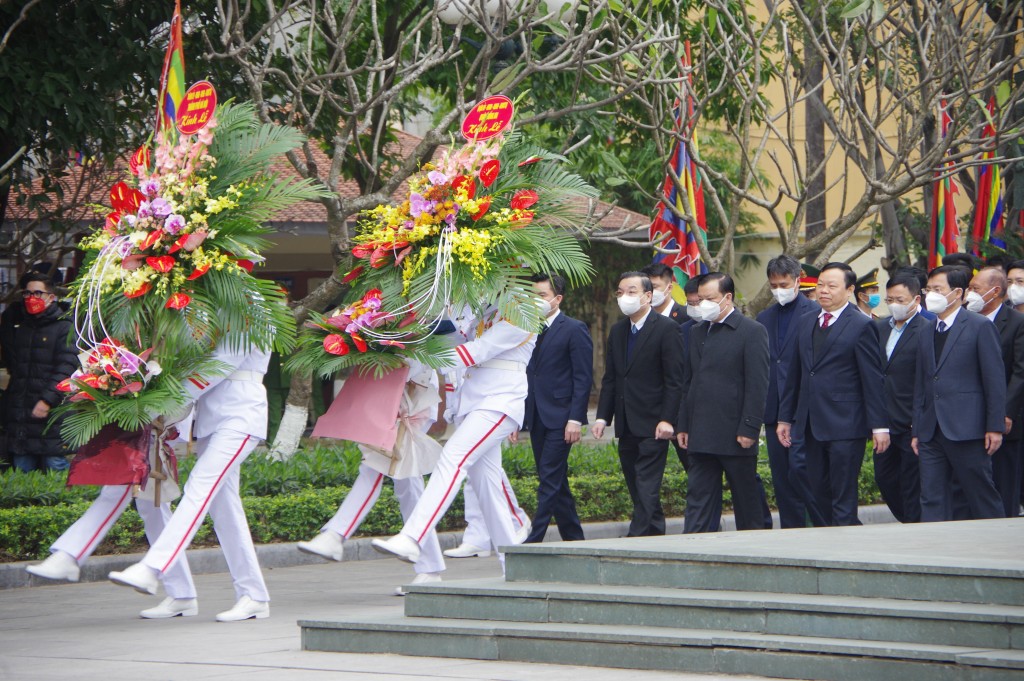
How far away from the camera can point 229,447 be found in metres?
7.97

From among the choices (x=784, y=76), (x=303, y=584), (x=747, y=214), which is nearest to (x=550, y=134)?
(x=784, y=76)

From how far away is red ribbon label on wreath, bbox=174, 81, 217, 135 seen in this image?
26.6ft

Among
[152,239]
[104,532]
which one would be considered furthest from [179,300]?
[104,532]

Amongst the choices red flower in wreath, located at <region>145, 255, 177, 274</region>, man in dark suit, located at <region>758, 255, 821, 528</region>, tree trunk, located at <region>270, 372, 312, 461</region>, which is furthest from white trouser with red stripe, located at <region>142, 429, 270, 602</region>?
tree trunk, located at <region>270, 372, 312, 461</region>

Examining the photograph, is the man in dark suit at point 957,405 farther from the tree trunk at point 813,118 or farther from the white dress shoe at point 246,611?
the white dress shoe at point 246,611

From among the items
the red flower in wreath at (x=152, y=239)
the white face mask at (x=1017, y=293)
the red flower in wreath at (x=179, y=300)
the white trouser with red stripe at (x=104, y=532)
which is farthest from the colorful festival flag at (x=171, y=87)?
the white face mask at (x=1017, y=293)

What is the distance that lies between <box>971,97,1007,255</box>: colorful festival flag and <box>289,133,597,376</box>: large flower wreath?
29.9 feet

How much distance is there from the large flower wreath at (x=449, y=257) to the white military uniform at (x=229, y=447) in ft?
1.81

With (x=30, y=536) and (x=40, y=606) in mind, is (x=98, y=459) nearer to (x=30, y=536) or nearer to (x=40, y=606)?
(x=40, y=606)

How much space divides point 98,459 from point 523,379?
7.99 feet

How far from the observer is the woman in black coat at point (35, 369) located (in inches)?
509

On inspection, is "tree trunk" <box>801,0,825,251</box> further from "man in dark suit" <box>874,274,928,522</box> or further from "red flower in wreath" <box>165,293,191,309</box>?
"red flower in wreath" <box>165,293,191,309</box>

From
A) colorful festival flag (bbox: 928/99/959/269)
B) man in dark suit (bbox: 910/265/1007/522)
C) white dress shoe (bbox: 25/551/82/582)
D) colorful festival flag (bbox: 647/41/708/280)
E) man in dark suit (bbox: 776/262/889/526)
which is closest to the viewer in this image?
white dress shoe (bbox: 25/551/82/582)

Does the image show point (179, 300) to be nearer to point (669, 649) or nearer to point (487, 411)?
point (487, 411)
